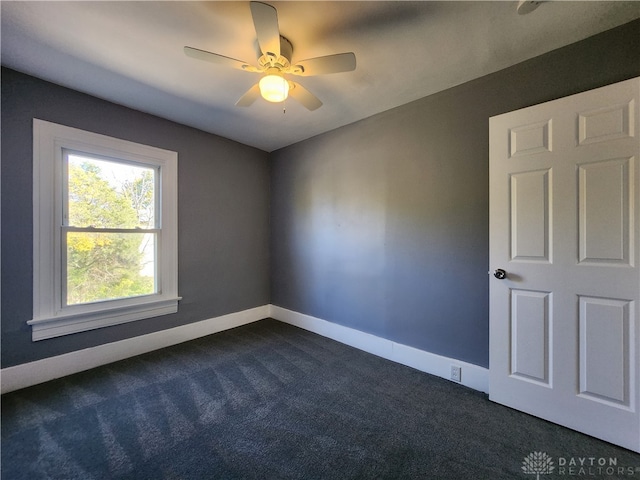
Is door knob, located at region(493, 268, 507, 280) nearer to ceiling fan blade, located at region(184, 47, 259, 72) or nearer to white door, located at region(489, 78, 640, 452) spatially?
white door, located at region(489, 78, 640, 452)

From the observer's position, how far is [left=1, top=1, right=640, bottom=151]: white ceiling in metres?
1.42

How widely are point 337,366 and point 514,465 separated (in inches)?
53.2

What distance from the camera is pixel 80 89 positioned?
222 cm

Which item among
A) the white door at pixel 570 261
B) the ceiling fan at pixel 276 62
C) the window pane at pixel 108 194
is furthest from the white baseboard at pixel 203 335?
the ceiling fan at pixel 276 62

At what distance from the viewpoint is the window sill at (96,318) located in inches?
81.9

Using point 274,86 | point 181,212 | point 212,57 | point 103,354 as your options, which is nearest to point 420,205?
point 274,86

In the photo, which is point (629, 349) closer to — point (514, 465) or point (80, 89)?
point (514, 465)

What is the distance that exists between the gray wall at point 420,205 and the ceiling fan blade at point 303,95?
967 millimetres

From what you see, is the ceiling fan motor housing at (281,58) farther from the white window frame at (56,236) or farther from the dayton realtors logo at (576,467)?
the dayton realtors logo at (576,467)

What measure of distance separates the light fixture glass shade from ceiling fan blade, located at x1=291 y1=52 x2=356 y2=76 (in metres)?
0.12

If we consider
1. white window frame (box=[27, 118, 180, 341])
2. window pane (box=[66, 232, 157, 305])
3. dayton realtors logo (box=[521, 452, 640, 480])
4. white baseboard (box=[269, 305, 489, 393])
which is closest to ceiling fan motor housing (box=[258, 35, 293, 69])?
white window frame (box=[27, 118, 180, 341])

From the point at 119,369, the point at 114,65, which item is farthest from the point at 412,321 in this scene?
the point at 114,65

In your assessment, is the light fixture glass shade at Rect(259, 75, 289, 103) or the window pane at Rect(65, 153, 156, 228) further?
the window pane at Rect(65, 153, 156, 228)

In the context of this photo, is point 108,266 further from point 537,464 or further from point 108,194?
point 537,464
